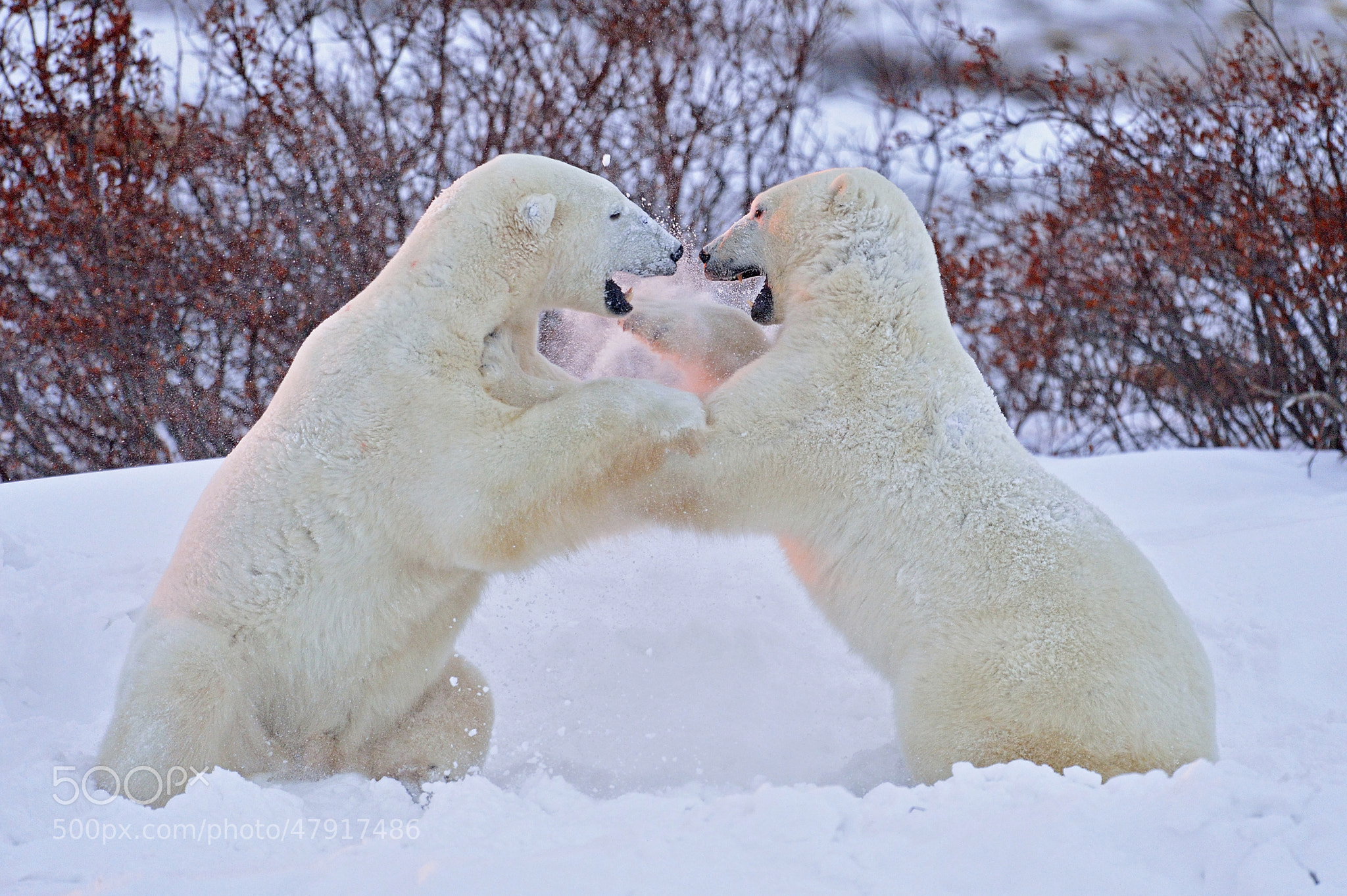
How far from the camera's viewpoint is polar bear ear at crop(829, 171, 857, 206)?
2.99 m

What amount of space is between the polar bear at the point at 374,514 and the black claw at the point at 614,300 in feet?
Answer: 0.71

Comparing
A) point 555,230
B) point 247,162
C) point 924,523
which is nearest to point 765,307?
point 555,230

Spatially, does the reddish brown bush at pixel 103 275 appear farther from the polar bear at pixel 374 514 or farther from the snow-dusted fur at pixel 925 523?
the snow-dusted fur at pixel 925 523

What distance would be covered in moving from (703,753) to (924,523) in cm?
109

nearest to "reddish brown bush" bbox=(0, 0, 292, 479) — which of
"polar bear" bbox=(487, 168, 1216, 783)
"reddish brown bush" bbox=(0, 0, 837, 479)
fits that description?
"reddish brown bush" bbox=(0, 0, 837, 479)

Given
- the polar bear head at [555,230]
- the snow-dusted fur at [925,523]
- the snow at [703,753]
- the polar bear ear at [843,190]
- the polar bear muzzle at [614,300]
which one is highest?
the polar bear ear at [843,190]

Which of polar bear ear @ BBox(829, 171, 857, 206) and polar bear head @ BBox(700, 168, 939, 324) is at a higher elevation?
polar bear ear @ BBox(829, 171, 857, 206)

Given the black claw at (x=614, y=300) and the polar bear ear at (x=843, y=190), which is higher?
the polar bear ear at (x=843, y=190)

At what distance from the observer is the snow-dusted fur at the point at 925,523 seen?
2.44m

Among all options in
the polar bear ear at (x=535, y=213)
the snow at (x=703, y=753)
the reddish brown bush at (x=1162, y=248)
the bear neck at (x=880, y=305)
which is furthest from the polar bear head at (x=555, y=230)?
Result: the reddish brown bush at (x=1162, y=248)

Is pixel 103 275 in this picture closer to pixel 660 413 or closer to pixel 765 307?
pixel 765 307

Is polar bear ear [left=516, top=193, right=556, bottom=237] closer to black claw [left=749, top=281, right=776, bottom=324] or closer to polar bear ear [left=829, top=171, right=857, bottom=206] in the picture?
black claw [left=749, top=281, right=776, bottom=324]

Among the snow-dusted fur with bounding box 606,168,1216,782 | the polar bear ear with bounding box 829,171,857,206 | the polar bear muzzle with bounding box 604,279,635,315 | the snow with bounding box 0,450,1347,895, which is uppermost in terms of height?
the polar bear ear with bounding box 829,171,857,206

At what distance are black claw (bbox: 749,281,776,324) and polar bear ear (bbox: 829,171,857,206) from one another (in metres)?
0.32
